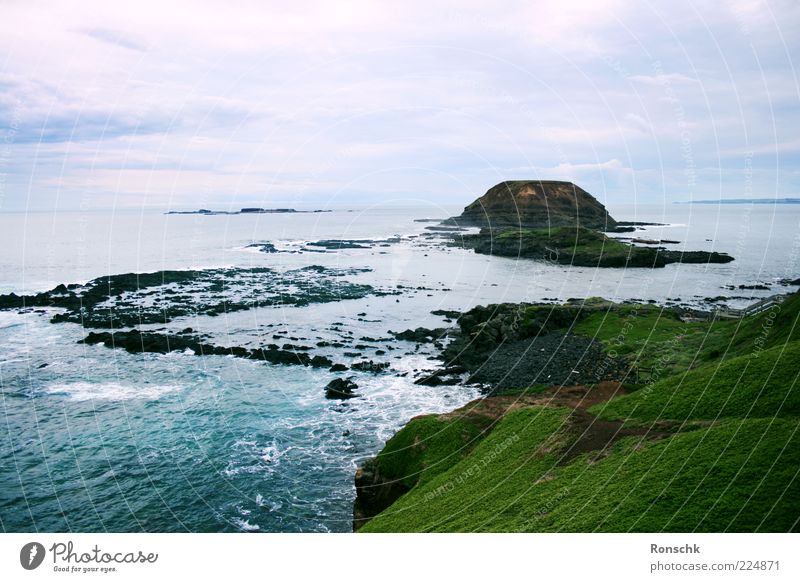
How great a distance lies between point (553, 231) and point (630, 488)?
374 feet

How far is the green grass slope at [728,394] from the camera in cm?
1502

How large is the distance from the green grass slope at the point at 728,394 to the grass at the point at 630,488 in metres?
1.56

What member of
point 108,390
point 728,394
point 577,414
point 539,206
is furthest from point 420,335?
point 539,206

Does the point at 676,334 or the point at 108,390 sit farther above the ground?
the point at 676,334

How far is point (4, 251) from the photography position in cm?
11894

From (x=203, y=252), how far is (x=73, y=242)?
167 ft

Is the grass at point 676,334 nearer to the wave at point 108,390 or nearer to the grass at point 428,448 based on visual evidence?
the grass at point 428,448

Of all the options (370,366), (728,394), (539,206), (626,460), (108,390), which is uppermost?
(539,206)

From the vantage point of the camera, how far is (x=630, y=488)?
42.1 feet

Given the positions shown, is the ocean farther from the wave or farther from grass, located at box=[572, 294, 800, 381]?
grass, located at box=[572, 294, 800, 381]

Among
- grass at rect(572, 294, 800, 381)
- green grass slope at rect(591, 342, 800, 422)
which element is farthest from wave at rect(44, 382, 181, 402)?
grass at rect(572, 294, 800, 381)

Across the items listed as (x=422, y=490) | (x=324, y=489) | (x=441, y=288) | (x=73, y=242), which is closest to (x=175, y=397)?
(x=324, y=489)

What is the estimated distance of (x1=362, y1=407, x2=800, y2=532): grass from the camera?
11.1 meters

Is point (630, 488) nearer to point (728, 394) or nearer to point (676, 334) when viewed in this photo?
point (728, 394)
